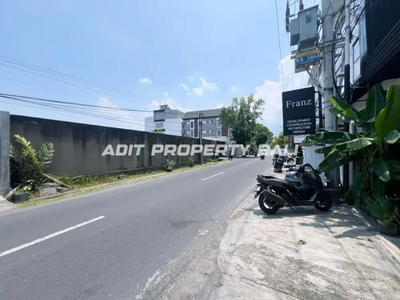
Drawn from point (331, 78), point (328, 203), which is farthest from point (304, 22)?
point (328, 203)

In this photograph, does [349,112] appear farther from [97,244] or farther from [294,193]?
[97,244]

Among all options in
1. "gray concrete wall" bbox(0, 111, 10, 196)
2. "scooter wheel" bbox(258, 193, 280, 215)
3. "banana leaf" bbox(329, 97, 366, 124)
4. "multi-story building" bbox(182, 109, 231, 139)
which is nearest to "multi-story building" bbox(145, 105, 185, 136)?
"multi-story building" bbox(182, 109, 231, 139)

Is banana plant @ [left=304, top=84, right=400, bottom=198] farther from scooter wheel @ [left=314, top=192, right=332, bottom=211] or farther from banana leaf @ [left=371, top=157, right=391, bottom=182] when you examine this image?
scooter wheel @ [left=314, top=192, right=332, bottom=211]

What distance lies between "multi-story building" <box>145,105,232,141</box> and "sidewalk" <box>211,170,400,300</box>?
7648cm

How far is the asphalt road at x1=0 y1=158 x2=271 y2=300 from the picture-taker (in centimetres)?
287

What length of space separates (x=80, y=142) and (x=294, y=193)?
35.1 feet

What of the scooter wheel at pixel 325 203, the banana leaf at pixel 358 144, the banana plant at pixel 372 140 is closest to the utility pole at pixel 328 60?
the scooter wheel at pixel 325 203

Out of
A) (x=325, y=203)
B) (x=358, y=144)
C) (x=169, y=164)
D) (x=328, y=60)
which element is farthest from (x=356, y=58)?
(x=169, y=164)

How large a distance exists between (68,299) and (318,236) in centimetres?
409

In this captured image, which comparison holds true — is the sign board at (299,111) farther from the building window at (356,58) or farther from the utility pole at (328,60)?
the building window at (356,58)

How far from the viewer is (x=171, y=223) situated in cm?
531

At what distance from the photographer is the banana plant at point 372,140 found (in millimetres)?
4339

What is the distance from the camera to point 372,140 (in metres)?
4.72

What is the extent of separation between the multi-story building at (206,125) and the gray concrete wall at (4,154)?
7158 cm
